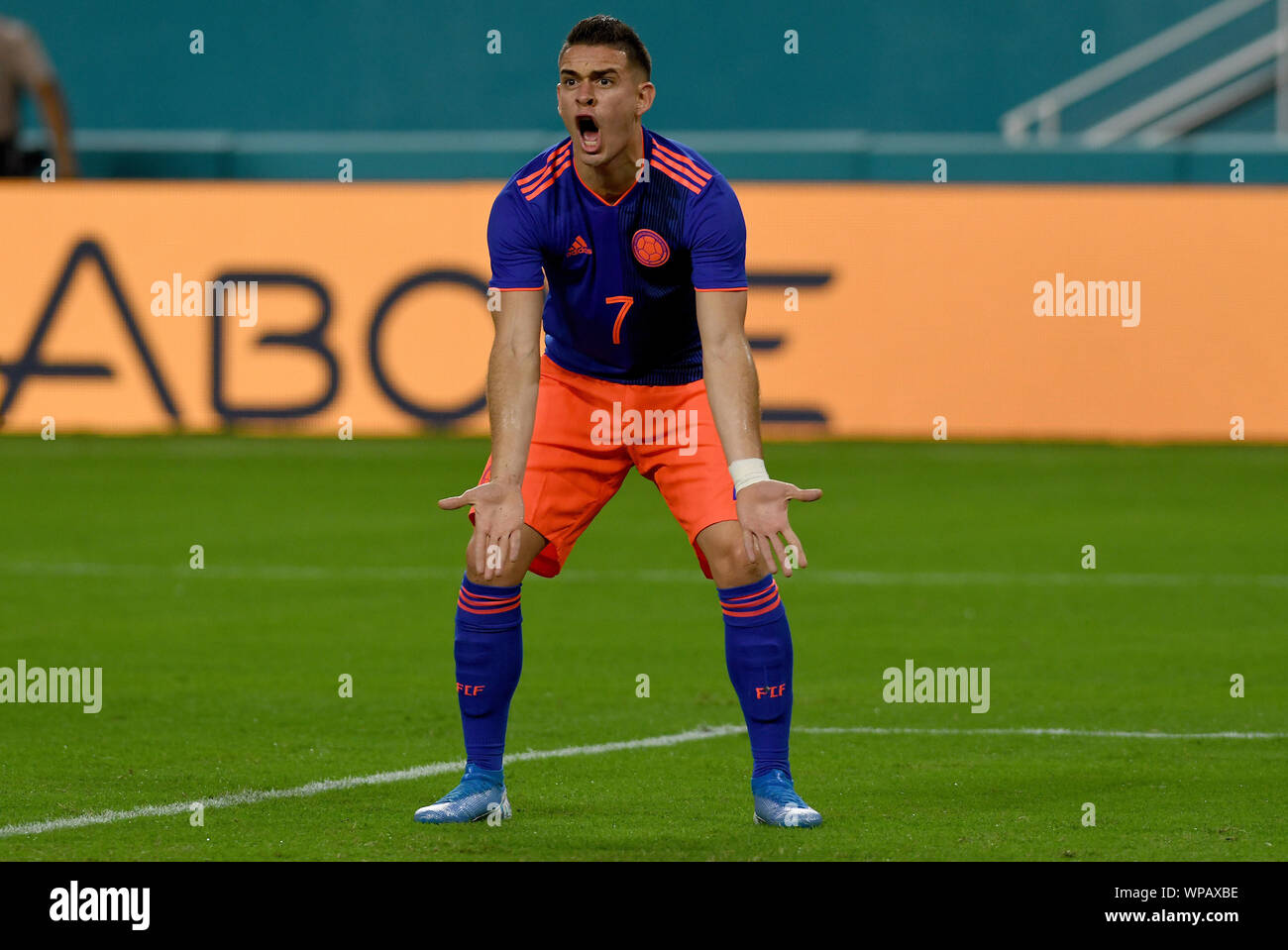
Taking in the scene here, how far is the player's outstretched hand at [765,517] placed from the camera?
5441mm

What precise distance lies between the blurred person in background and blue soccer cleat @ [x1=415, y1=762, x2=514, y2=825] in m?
14.9

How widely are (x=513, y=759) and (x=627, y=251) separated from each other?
183 centimetres

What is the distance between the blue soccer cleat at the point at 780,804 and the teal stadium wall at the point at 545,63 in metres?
16.6

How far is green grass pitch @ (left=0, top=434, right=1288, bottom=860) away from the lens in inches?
230

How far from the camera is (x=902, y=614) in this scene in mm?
10031

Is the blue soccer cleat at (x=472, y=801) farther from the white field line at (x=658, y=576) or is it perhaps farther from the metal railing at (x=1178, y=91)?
the metal railing at (x=1178, y=91)

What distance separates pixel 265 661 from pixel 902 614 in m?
3.03

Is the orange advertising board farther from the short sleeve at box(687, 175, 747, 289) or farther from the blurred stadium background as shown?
the short sleeve at box(687, 175, 747, 289)

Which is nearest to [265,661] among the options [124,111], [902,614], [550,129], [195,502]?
[902,614]
